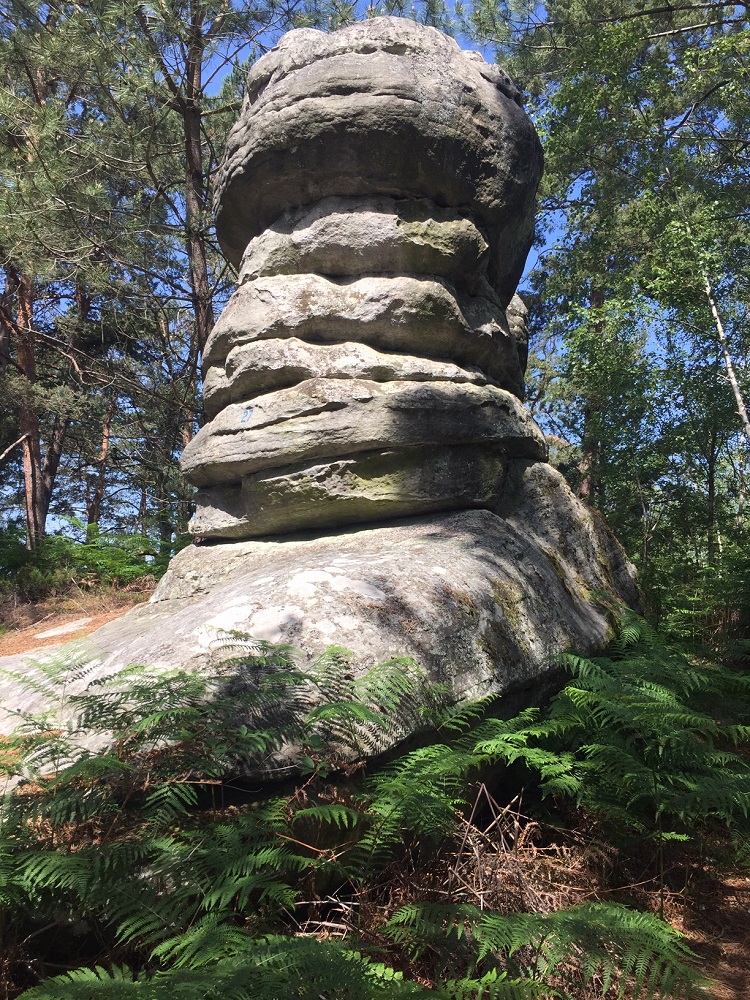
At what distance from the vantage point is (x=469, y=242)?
21.4 ft

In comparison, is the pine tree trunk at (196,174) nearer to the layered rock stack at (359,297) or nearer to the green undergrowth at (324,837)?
the layered rock stack at (359,297)

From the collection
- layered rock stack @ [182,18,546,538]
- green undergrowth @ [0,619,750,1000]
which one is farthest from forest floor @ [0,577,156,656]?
green undergrowth @ [0,619,750,1000]

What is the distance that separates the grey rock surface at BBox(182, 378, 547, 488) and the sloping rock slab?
734 millimetres

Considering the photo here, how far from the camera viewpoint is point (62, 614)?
10.4 m

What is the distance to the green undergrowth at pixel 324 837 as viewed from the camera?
2.29m

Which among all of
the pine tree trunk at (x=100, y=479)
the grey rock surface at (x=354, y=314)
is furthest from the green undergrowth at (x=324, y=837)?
the pine tree trunk at (x=100, y=479)

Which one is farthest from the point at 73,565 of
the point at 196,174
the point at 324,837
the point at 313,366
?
the point at 324,837

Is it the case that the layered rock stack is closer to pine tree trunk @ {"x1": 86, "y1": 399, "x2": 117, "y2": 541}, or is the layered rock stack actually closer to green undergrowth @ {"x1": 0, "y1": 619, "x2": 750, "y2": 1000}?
green undergrowth @ {"x1": 0, "y1": 619, "x2": 750, "y2": 1000}

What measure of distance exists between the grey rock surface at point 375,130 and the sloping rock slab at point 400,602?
3388 millimetres

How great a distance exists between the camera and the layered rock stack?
569 centimetres

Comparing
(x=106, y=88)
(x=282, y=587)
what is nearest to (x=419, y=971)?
(x=282, y=587)

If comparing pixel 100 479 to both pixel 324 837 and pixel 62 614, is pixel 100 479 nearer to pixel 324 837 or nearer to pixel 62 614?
pixel 62 614

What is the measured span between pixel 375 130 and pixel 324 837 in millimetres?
5913

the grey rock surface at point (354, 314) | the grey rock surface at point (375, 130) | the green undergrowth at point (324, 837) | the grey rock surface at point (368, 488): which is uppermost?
the grey rock surface at point (375, 130)
